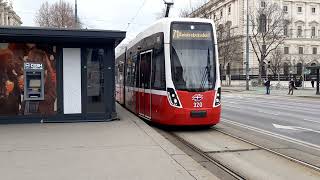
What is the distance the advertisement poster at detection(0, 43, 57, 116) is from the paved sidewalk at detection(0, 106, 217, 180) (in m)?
1.30

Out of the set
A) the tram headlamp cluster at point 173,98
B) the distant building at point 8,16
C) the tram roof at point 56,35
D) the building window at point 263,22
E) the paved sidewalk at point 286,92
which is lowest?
the paved sidewalk at point 286,92

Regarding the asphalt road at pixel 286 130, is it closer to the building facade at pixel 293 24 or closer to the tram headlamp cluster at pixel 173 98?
the tram headlamp cluster at pixel 173 98

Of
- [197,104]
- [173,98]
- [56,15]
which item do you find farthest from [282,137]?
[56,15]

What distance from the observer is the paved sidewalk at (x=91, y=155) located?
790 centimetres

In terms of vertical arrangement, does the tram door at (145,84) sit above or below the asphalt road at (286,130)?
above

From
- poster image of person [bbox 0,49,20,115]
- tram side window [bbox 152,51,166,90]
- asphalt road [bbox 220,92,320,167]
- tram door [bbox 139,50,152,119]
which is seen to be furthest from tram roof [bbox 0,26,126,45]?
asphalt road [bbox 220,92,320,167]

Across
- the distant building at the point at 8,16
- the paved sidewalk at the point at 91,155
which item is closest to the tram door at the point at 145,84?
the paved sidewalk at the point at 91,155

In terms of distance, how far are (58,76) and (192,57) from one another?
172 inches

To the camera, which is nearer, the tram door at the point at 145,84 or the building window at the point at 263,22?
the tram door at the point at 145,84

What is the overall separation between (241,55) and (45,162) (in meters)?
88.3

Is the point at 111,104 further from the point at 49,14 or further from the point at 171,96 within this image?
the point at 49,14

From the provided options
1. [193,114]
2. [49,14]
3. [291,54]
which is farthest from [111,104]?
[291,54]

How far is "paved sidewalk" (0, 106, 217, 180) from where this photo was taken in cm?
790

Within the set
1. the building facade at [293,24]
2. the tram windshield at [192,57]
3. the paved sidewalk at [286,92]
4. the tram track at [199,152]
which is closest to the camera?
the tram track at [199,152]
